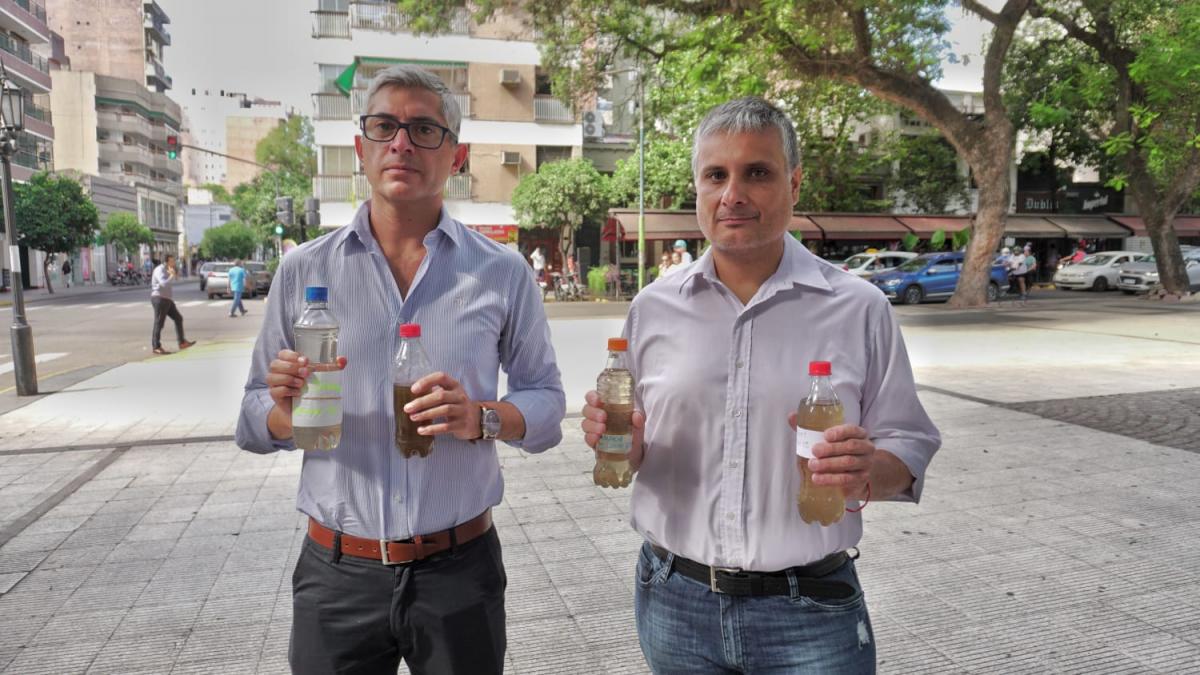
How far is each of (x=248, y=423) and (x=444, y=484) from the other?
55 cm

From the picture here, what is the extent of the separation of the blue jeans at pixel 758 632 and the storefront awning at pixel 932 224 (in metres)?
35.4

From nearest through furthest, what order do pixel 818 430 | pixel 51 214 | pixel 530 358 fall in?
pixel 818 430 < pixel 530 358 < pixel 51 214

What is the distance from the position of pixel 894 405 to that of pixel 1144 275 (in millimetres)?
32526

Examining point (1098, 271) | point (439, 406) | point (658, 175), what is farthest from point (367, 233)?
point (1098, 271)

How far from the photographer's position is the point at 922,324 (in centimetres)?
1870

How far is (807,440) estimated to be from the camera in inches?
67.4

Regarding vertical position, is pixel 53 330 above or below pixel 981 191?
below

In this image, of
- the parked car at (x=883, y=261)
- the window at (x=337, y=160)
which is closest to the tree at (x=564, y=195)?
the window at (x=337, y=160)

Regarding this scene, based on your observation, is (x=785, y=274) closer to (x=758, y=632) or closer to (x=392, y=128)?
(x=758, y=632)

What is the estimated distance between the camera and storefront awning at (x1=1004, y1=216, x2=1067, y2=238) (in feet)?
118

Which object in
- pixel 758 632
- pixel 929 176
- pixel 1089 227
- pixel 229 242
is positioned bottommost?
pixel 758 632

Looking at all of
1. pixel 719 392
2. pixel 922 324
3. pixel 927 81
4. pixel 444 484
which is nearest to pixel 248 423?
pixel 444 484

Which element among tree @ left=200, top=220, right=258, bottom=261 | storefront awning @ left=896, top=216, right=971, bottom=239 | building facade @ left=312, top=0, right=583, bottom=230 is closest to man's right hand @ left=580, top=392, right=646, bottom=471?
building facade @ left=312, top=0, right=583, bottom=230

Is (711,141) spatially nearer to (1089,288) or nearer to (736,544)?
(736,544)
